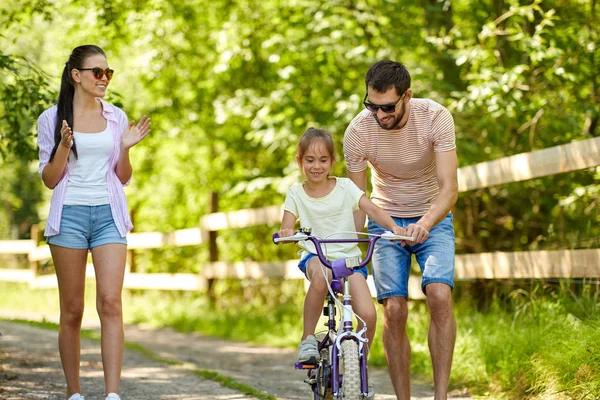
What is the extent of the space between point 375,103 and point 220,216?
6.69 m

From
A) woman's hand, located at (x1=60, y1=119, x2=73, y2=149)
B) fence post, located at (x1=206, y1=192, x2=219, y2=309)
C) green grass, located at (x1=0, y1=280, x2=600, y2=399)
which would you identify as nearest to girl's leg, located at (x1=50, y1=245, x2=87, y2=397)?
woman's hand, located at (x1=60, y1=119, x2=73, y2=149)

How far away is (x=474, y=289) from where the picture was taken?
881 cm

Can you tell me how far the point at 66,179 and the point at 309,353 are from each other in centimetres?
154

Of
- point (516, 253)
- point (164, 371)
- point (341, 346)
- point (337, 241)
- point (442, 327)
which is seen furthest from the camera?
point (164, 371)

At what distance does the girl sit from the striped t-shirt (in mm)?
242

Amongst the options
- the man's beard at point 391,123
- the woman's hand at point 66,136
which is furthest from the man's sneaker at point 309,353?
the woman's hand at point 66,136

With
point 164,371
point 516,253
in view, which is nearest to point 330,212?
point 516,253

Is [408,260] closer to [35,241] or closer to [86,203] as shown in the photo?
[86,203]

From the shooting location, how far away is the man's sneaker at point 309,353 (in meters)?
4.21

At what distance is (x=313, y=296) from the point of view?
445 centimetres

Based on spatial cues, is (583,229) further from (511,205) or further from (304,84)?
(304,84)

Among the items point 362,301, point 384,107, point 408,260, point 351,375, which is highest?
point 384,107

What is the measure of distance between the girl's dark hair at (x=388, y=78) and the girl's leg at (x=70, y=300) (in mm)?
1723

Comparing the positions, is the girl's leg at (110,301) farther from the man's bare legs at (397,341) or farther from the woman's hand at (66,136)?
the man's bare legs at (397,341)
